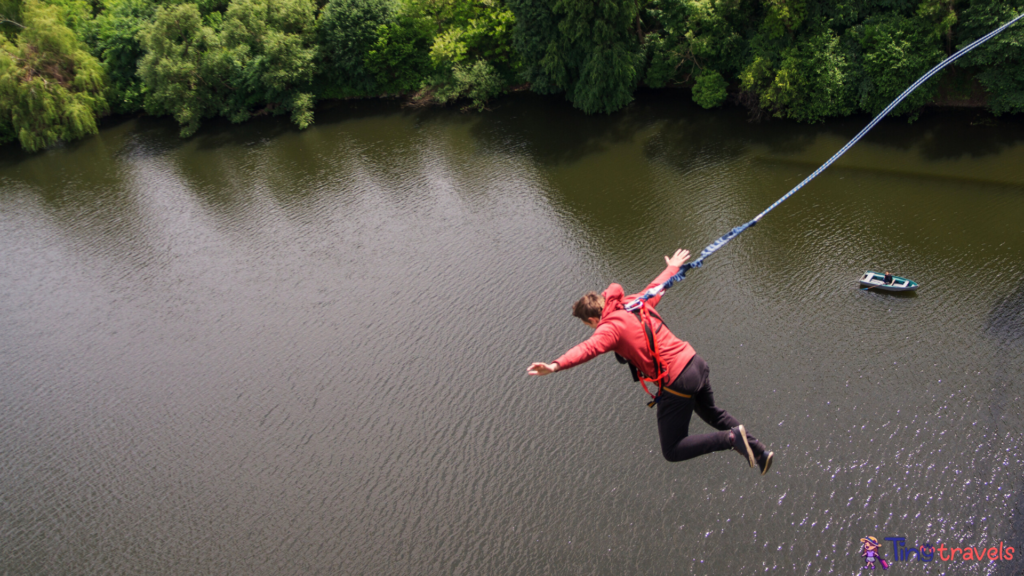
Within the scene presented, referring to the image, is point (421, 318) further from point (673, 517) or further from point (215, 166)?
point (215, 166)

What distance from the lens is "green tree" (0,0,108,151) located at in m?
31.3

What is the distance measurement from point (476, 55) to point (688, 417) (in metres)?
25.7

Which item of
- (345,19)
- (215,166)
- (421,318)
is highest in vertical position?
(345,19)

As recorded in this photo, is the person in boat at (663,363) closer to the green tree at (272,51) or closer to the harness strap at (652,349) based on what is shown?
the harness strap at (652,349)

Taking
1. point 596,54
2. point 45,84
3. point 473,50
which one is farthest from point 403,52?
point 45,84

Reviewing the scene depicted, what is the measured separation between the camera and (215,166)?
28.9m

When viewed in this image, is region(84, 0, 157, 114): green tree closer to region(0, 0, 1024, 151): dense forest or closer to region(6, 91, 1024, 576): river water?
region(0, 0, 1024, 151): dense forest

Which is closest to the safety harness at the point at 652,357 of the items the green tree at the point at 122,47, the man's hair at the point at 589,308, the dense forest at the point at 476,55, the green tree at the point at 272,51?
the man's hair at the point at 589,308

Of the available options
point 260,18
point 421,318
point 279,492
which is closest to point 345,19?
point 260,18

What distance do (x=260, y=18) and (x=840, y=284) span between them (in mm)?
28969

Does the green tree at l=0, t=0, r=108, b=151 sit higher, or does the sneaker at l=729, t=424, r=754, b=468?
the green tree at l=0, t=0, r=108, b=151

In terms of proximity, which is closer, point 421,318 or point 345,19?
point 421,318

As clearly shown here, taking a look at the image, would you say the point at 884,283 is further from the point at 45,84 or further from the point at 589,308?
the point at 45,84

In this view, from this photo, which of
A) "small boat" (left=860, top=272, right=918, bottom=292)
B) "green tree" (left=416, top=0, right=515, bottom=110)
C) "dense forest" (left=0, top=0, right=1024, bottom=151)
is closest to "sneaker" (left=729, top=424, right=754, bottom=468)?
"small boat" (left=860, top=272, right=918, bottom=292)
